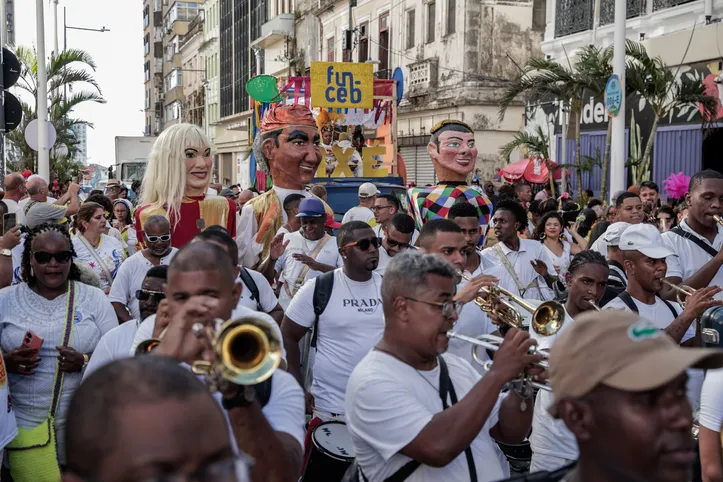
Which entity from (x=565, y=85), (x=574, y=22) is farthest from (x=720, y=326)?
(x=574, y=22)

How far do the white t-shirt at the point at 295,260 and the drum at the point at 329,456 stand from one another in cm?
233

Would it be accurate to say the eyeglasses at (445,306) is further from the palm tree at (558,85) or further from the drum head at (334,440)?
the palm tree at (558,85)

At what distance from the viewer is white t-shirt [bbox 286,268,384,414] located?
18.2 feet

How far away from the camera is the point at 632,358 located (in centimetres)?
249

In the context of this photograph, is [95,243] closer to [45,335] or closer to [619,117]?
[45,335]

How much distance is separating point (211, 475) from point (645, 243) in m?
4.14

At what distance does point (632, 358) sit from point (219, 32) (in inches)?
2320

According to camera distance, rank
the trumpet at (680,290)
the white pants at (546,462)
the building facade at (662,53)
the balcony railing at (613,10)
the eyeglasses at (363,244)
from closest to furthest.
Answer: the white pants at (546,462) < the trumpet at (680,290) < the eyeglasses at (363,244) < the building facade at (662,53) < the balcony railing at (613,10)

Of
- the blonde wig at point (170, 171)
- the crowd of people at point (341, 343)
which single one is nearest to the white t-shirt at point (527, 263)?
the crowd of people at point (341, 343)

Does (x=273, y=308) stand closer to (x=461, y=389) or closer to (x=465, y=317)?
(x=465, y=317)

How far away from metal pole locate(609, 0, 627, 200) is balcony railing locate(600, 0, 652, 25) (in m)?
5.14

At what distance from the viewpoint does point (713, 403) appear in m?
3.76

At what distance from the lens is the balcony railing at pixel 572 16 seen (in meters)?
21.1

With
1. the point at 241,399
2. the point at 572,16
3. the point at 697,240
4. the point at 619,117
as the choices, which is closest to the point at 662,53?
the point at 572,16
